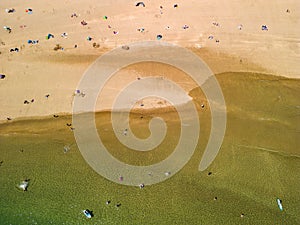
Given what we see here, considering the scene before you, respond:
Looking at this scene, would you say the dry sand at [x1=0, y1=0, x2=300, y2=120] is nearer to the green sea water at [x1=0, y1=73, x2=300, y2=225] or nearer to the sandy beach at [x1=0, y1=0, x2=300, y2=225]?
the sandy beach at [x1=0, y1=0, x2=300, y2=225]

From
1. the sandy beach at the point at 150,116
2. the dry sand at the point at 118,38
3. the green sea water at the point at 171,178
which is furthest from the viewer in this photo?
the dry sand at the point at 118,38

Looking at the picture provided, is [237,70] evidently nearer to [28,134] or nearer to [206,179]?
[206,179]

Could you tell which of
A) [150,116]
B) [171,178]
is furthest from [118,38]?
[171,178]

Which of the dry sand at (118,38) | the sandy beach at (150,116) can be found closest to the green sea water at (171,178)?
the sandy beach at (150,116)

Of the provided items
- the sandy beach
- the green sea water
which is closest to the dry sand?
the sandy beach

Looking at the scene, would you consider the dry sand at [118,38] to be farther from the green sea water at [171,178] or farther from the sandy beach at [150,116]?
the green sea water at [171,178]

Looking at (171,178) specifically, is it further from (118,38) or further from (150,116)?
(118,38)
